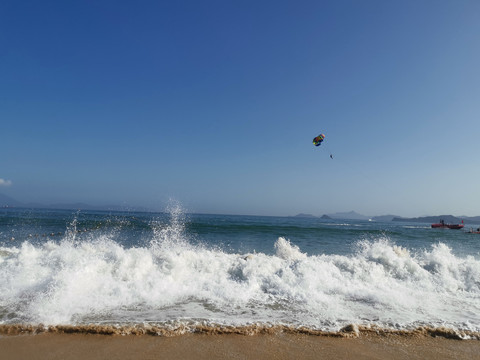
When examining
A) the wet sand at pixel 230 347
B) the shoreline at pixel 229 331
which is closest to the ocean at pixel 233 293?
the shoreline at pixel 229 331

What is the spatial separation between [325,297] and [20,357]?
587cm

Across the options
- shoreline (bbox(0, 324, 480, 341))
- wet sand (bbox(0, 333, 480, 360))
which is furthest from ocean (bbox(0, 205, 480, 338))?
wet sand (bbox(0, 333, 480, 360))

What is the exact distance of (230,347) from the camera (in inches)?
165

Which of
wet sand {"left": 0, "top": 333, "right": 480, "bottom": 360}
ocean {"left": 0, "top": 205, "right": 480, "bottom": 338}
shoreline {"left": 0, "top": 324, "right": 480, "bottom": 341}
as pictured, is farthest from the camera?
ocean {"left": 0, "top": 205, "right": 480, "bottom": 338}

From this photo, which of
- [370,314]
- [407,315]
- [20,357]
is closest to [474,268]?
[407,315]

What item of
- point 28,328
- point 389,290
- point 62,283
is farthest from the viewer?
point 389,290

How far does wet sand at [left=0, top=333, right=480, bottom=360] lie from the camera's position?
3955 millimetres

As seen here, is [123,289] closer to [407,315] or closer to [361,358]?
[361,358]

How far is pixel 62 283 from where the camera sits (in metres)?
6.25

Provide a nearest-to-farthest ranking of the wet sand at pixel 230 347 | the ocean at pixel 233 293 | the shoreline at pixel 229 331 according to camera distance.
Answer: the wet sand at pixel 230 347 → the shoreline at pixel 229 331 → the ocean at pixel 233 293

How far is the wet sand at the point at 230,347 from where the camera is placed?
396cm

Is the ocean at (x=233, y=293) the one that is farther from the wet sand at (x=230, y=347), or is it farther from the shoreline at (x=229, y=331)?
the wet sand at (x=230, y=347)

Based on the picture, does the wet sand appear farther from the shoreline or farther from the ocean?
the ocean

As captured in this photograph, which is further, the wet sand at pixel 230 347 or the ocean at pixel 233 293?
the ocean at pixel 233 293
